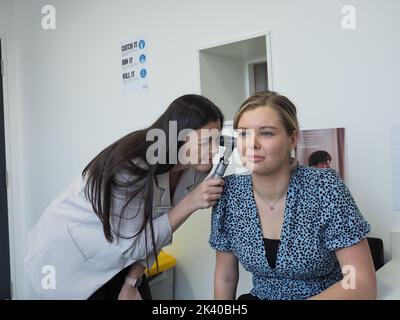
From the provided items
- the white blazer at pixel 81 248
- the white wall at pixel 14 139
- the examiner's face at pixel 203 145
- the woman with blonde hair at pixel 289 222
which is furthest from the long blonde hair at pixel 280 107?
the white wall at pixel 14 139

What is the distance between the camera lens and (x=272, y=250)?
1041mm

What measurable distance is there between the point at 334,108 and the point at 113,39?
4.26 feet

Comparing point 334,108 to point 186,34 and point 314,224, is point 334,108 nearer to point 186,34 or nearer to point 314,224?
point 314,224

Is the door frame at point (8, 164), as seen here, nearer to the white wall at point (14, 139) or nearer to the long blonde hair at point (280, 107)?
the white wall at point (14, 139)

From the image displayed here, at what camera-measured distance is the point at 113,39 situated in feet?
6.88

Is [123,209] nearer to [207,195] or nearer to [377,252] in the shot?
[207,195]

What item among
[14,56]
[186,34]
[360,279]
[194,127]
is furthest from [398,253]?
[14,56]

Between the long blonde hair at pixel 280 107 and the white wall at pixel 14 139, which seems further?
the white wall at pixel 14 139

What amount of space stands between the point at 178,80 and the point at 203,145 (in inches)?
31.8

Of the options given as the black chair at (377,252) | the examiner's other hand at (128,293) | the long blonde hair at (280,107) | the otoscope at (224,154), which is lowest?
the examiner's other hand at (128,293)

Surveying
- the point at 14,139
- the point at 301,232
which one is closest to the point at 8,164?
the point at 14,139

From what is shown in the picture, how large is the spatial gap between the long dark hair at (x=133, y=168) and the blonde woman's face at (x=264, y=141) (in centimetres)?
14

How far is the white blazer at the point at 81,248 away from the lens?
109 cm

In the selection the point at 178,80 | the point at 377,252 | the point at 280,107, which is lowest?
the point at 377,252
